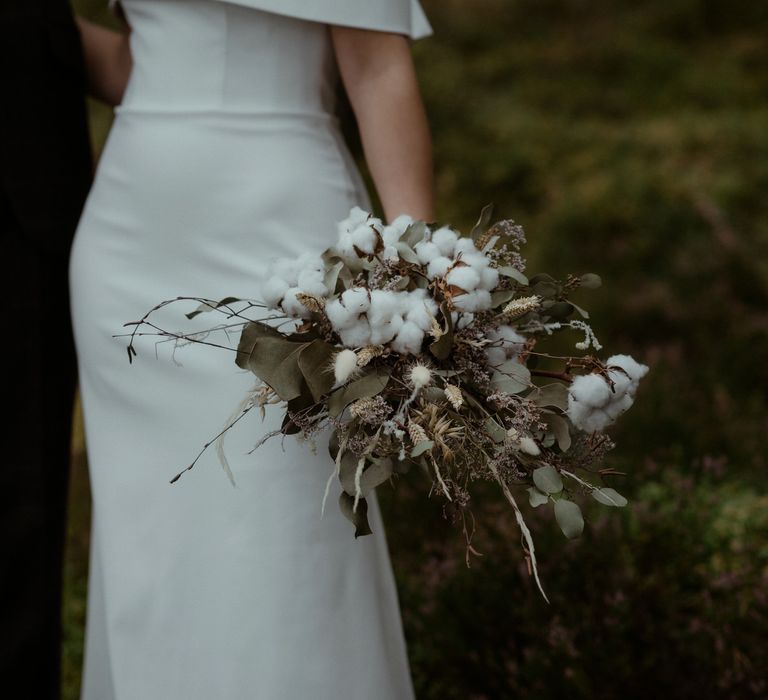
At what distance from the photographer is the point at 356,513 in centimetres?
126

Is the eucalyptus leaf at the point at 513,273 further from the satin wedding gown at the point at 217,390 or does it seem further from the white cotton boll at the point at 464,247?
the satin wedding gown at the point at 217,390

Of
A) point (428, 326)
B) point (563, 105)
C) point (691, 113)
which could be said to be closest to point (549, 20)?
point (563, 105)

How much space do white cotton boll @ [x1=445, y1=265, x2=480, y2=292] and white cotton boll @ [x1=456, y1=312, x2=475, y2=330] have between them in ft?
0.14

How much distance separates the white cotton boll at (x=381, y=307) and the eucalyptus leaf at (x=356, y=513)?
25 centimetres

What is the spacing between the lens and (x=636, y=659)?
7.64ft

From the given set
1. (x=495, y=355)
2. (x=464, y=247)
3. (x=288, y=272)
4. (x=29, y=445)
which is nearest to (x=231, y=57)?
(x=288, y=272)

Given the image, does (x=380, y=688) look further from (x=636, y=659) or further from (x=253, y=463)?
(x=636, y=659)

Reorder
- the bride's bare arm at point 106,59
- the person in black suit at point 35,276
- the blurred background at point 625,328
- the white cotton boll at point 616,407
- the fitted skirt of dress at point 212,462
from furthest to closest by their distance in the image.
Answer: the blurred background at point 625,328, the bride's bare arm at point 106,59, the person in black suit at point 35,276, the fitted skirt of dress at point 212,462, the white cotton boll at point 616,407

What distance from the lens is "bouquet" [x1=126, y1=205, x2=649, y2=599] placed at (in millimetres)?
1201

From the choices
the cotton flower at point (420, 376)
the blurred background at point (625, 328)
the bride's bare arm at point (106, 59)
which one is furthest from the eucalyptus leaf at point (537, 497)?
the bride's bare arm at point (106, 59)

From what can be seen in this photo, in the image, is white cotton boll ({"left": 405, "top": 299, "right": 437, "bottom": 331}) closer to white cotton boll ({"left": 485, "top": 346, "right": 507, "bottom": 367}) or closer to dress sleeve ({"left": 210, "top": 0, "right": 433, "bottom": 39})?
white cotton boll ({"left": 485, "top": 346, "right": 507, "bottom": 367})

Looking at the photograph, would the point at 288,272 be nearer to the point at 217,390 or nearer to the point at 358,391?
the point at 358,391

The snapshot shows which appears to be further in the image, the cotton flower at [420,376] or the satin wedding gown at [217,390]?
the satin wedding gown at [217,390]

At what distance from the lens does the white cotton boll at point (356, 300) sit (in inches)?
46.4
